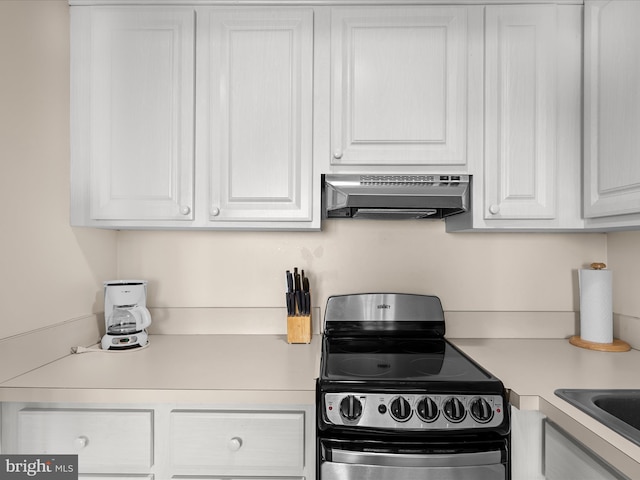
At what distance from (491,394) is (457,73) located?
1218mm

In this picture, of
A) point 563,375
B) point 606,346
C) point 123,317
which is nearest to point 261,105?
point 123,317

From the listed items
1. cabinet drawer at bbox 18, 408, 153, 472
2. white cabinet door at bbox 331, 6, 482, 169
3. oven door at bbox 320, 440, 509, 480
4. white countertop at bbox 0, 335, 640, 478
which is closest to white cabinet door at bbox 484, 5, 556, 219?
white cabinet door at bbox 331, 6, 482, 169

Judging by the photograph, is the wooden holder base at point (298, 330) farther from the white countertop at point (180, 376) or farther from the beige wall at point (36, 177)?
the beige wall at point (36, 177)

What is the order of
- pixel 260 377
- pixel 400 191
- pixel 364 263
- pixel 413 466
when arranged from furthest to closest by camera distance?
pixel 364 263, pixel 400 191, pixel 260 377, pixel 413 466

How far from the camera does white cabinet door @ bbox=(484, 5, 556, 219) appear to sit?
1.53 meters

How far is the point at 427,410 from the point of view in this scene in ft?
3.66

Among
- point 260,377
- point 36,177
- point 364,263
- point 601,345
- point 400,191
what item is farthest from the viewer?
point 364,263

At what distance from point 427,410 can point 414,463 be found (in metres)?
0.15

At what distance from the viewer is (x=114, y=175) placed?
1.54 metres

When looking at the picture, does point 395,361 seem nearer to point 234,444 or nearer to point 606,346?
point 234,444

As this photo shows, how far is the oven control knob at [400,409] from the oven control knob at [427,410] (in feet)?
0.12

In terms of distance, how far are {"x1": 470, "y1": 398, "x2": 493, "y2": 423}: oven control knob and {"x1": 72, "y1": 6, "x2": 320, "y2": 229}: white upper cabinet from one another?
866mm

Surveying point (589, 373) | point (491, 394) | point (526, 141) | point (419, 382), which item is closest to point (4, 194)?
point (419, 382)

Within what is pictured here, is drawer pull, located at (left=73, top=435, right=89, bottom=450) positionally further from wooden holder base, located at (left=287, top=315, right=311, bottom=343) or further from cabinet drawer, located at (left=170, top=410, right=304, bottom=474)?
wooden holder base, located at (left=287, top=315, right=311, bottom=343)
